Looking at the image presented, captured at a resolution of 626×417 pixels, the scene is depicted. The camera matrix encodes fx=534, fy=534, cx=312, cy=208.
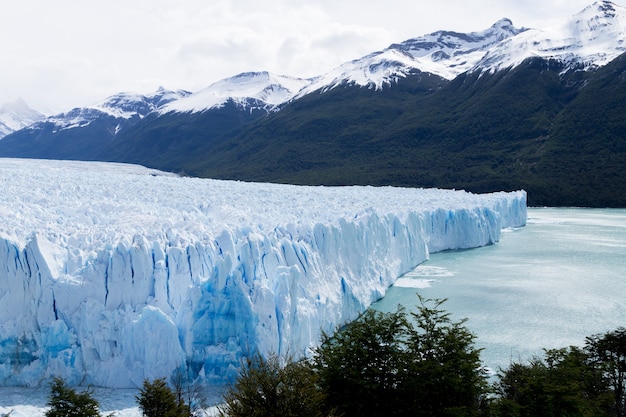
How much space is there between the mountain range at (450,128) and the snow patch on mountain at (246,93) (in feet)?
14.5

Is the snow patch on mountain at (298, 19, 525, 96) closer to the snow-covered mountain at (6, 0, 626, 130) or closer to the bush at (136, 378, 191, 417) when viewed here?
the snow-covered mountain at (6, 0, 626, 130)

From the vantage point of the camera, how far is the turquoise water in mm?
13641

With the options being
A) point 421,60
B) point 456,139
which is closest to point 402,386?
point 456,139

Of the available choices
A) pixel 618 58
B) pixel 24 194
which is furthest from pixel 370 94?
pixel 24 194

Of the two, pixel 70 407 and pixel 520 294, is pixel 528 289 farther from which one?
pixel 70 407

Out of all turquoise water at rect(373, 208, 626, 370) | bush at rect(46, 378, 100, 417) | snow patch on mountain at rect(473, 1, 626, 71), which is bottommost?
turquoise water at rect(373, 208, 626, 370)

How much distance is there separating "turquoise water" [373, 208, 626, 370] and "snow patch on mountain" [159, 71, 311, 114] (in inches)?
4274

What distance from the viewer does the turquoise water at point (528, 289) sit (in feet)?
44.8

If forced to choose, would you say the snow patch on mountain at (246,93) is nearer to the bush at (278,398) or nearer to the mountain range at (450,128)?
the mountain range at (450,128)

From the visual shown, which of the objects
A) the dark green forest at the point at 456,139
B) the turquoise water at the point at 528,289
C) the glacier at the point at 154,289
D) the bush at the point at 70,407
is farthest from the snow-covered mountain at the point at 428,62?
the bush at the point at 70,407

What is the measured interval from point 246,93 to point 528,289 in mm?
134136

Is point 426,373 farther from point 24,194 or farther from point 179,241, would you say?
point 24,194

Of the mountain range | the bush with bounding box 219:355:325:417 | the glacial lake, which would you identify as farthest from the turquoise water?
the mountain range

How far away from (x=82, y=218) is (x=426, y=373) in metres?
10.1
